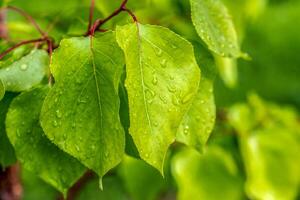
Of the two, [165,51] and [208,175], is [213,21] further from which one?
[208,175]

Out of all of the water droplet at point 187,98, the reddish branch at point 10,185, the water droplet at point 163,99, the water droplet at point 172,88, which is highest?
the water droplet at point 172,88

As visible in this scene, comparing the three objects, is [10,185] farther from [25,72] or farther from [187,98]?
[187,98]

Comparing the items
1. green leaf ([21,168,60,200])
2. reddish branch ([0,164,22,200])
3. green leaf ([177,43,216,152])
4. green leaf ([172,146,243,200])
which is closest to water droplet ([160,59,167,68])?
green leaf ([177,43,216,152])

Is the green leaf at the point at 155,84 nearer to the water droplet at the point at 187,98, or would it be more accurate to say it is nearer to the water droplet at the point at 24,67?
the water droplet at the point at 187,98

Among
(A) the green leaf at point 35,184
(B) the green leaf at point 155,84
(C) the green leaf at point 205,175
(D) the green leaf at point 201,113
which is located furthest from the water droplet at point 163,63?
(A) the green leaf at point 35,184

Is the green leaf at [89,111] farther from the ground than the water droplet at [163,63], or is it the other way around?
the water droplet at [163,63]

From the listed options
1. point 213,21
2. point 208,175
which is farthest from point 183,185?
point 213,21

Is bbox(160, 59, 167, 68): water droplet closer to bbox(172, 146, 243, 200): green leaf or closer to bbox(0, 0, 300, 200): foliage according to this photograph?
bbox(0, 0, 300, 200): foliage
